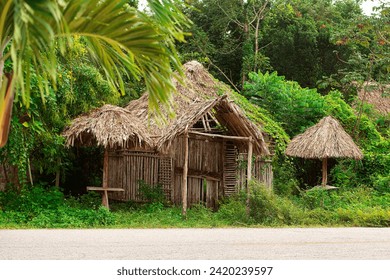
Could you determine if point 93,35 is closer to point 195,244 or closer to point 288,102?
point 195,244

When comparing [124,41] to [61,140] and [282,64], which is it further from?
[282,64]

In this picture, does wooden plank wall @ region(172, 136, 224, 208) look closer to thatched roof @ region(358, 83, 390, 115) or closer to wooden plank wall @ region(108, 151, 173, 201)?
wooden plank wall @ region(108, 151, 173, 201)

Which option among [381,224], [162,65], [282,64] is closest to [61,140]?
[381,224]

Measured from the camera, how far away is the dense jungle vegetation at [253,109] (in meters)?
12.9

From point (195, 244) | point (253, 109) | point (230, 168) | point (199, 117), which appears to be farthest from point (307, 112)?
point (195, 244)

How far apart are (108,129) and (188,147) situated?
102 inches

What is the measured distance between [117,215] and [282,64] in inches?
533

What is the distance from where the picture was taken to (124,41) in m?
5.40

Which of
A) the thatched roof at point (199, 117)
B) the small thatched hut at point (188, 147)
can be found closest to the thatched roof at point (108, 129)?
the small thatched hut at point (188, 147)

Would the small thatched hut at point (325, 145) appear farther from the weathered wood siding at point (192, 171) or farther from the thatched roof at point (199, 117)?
the thatched roof at point (199, 117)

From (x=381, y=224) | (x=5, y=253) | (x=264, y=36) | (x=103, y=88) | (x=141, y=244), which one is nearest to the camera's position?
(x=5, y=253)

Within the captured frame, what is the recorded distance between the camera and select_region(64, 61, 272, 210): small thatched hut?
539 inches

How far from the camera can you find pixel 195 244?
8.80m

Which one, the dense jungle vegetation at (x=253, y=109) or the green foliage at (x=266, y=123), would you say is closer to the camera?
the dense jungle vegetation at (x=253, y=109)
